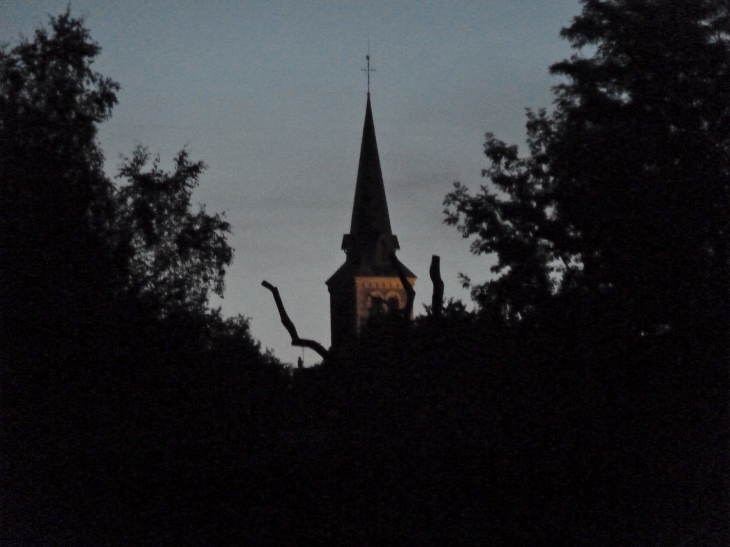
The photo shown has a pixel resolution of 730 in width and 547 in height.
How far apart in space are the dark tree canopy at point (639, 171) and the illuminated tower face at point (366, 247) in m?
52.8

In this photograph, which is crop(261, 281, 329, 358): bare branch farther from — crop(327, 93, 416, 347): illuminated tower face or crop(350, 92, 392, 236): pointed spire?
crop(350, 92, 392, 236): pointed spire

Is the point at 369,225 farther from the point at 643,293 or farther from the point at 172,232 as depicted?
the point at 643,293

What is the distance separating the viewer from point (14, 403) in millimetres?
18438

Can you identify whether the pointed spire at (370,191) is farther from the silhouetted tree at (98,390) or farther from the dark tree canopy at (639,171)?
the silhouetted tree at (98,390)

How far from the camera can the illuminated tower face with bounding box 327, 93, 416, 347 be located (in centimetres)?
7981

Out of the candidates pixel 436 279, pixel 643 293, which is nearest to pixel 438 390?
pixel 643 293

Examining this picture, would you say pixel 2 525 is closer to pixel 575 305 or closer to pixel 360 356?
pixel 360 356

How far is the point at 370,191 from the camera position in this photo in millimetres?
80438

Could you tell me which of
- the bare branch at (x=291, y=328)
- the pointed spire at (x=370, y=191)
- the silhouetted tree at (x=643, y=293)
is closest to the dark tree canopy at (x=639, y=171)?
the silhouetted tree at (x=643, y=293)

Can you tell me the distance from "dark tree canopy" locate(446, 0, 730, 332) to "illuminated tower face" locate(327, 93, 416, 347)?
5281 centimetres

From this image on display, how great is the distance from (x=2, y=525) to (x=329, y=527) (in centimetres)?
538

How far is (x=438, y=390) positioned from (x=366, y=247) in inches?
2617

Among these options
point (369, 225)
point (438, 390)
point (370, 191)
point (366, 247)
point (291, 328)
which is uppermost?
point (370, 191)

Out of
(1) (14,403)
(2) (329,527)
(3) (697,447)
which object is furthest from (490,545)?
(1) (14,403)
